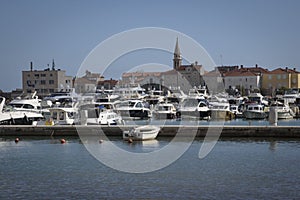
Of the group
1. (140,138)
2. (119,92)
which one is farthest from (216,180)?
(119,92)

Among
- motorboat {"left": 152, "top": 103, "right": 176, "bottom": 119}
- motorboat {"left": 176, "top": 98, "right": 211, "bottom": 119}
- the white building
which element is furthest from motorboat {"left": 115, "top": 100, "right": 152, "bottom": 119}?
the white building

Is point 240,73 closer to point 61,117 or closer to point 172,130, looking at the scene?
point 61,117

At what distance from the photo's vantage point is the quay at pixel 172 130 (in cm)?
2744

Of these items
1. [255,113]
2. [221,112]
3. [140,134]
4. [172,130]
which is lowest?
[140,134]

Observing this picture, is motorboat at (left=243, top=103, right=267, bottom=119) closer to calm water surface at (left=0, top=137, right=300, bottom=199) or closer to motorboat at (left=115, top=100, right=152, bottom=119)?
motorboat at (left=115, top=100, right=152, bottom=119)

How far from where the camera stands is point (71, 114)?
114 ft

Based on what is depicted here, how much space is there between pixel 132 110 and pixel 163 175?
100 ft

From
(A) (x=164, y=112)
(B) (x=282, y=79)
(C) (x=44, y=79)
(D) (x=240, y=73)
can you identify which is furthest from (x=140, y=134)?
(D) (x=240, y=73)

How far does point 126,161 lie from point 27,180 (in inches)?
199

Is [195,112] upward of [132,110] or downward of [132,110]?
downward

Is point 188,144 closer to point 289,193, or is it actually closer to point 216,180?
point 216,180

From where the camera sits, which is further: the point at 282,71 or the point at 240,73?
the point at 240,73

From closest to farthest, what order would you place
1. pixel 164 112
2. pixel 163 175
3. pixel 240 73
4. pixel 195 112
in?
pixel 163 175 → pixel 195 112 → pixel 164 112 → pixel 240 73

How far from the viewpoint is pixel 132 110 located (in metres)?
48.4
